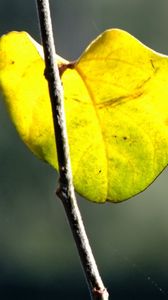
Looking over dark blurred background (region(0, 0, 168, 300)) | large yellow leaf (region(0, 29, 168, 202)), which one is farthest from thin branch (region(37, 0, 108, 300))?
dark blurred background (region(0, 0, 168, 300))

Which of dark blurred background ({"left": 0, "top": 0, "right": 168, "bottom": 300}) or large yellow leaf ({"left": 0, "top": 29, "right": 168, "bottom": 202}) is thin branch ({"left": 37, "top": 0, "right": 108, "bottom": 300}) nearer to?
large yellow leaf ({"left": 0, "top": 29, "right": 168, "bottom": 202})

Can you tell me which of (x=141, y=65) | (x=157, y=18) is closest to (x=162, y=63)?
(x=141, y=65)

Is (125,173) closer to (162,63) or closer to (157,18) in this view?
(162,63)

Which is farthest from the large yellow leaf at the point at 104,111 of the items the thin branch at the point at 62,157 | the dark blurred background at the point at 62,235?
the dark blurred background at the point at 62,235

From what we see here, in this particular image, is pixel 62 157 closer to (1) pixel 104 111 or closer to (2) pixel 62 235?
(1) pixel 104 111

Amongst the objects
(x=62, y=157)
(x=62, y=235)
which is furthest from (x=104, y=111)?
(x=62, y=235)
